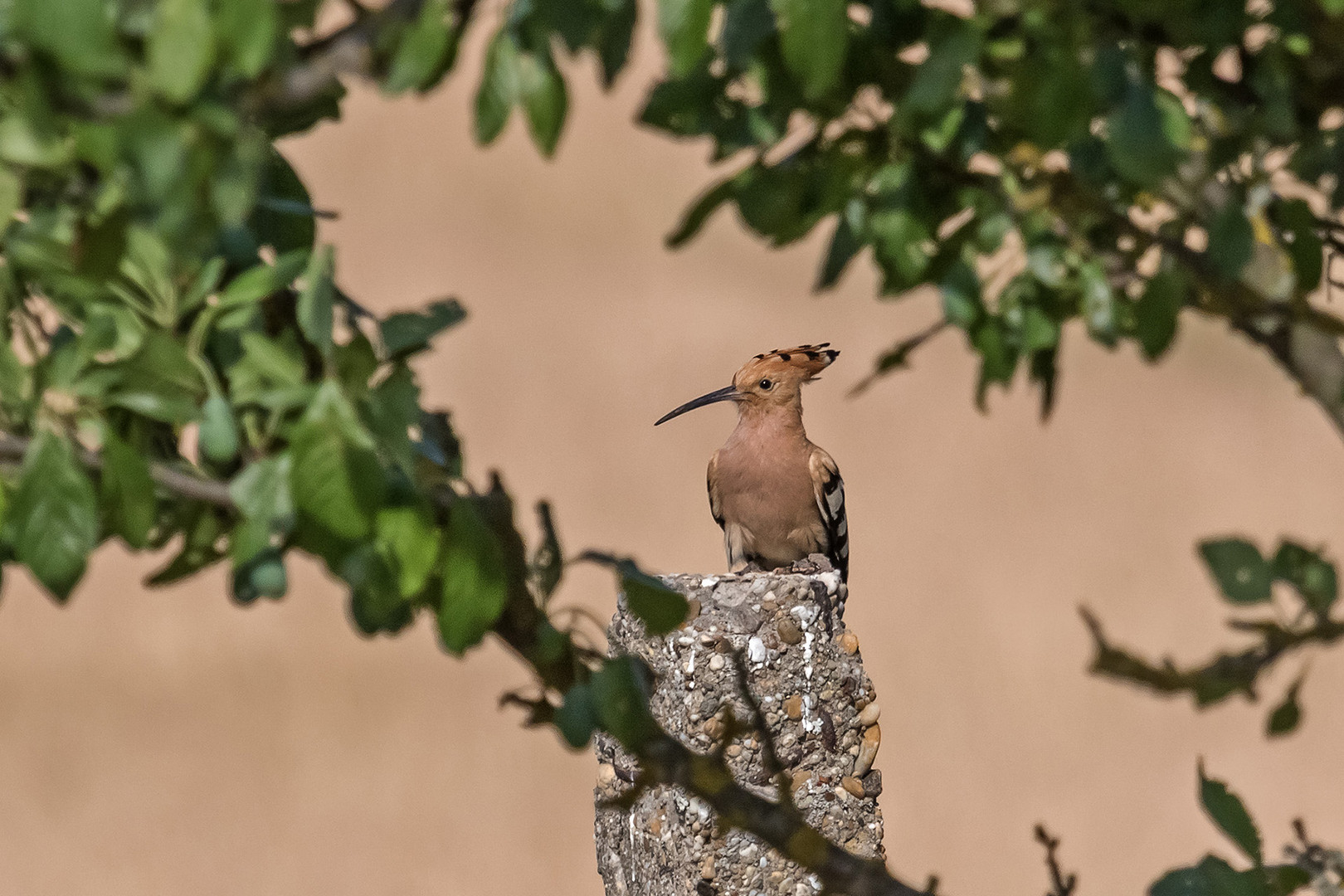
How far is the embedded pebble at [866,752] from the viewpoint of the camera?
1.94 metres

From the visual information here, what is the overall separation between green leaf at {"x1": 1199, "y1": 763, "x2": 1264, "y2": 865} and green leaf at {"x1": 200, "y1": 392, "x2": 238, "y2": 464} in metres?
0.46

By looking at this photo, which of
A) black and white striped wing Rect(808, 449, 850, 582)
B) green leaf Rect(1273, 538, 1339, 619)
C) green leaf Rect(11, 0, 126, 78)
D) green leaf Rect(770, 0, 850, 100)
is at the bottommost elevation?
green leaf Rect(1273, 538, 1339, 619)

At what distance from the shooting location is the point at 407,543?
57 centimetres

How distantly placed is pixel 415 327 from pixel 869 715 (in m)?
1.48

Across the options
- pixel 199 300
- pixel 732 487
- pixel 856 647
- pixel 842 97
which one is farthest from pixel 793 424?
pixel 199 300

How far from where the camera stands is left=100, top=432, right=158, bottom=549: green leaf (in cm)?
54

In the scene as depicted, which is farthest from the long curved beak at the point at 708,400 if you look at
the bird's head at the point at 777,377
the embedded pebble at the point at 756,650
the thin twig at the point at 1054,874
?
the thin twig at the point at 1054,874

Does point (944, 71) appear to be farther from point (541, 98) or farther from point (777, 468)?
point (777, 468)

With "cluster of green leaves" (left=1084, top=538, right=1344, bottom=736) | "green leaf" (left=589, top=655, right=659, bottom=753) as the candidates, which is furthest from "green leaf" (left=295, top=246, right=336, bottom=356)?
"cluster of green leaves" (left=1084, top=538, right=1344, bottom=736)

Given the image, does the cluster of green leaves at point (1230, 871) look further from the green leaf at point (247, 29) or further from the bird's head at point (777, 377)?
the bird's head at point (777, 377)

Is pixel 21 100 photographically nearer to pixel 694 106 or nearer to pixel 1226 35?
pixel 694 106

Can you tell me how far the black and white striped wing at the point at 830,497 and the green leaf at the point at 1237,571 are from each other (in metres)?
1.87

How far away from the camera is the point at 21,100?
524 millimetres

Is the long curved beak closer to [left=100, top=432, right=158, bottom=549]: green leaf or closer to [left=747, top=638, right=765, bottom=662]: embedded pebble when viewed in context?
[left=747, top=638, right=765, bottom=662]: embedded pebble
